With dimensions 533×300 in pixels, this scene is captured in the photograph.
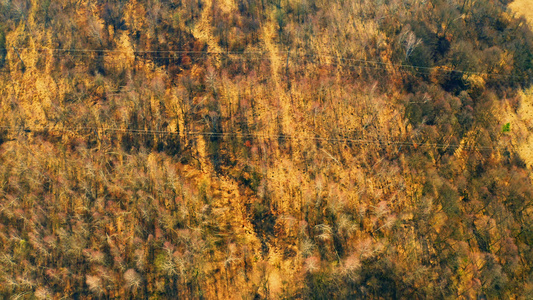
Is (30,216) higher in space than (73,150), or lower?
lower

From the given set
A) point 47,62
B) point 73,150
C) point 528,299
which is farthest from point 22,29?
point 528,299

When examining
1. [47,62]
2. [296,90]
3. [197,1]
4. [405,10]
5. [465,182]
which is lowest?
[465,182]

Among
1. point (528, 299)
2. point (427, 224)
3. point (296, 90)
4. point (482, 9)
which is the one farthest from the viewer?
point (482, 9)

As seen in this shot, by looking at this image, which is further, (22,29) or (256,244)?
(22,29)

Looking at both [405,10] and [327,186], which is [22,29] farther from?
[405,10]

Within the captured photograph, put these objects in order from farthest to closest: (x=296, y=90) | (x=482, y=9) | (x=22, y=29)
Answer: (x=482, y=9) < (x=22, y=29) < (x=296, y=90)

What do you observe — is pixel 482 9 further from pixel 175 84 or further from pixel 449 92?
pixel 175 84
